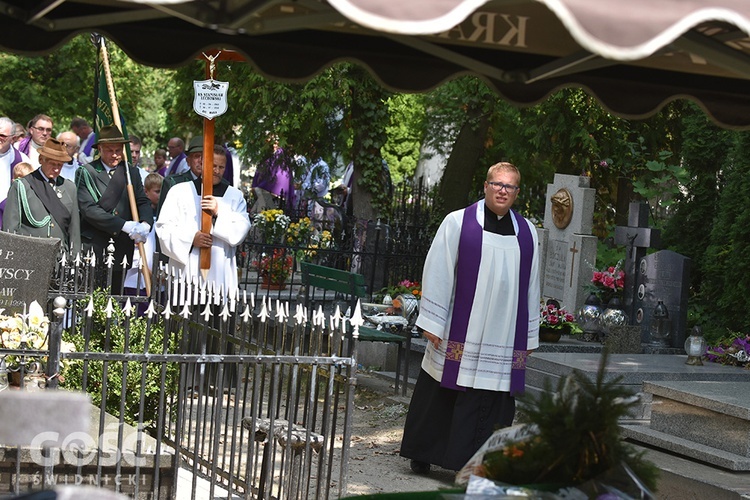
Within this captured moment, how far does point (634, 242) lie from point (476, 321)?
579 centimetres

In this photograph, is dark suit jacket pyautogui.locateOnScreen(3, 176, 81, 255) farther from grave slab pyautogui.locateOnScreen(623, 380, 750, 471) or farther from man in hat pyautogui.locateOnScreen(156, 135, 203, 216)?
grave slab pyautogui.locateOnScreen(623, 380, 750, 471)

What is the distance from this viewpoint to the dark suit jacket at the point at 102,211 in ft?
38.3

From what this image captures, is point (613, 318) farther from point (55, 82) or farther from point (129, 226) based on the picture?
point (55, 82)

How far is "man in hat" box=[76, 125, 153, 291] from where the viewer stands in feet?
38.2

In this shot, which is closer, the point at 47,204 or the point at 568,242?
the point at 47,204

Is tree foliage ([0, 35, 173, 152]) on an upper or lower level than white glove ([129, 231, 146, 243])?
upper

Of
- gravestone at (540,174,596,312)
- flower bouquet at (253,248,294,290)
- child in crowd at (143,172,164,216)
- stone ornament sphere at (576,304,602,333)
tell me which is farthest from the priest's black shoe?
flower bouquet at (253,248,294,290)

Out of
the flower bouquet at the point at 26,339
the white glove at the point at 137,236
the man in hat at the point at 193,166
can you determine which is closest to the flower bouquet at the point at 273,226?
the white glove at the point at 137,236

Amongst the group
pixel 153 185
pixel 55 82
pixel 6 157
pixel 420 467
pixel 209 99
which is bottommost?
pixel 420 467

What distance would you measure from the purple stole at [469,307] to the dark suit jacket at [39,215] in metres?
4.15

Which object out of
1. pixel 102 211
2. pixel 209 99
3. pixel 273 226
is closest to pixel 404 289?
pixel 273 226

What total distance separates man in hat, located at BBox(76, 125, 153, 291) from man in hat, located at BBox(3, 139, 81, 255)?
831mm

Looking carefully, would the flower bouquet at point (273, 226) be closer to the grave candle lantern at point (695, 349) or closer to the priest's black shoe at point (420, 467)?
the grave candle lantern at point (695, 349)

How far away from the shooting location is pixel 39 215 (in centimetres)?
1045
